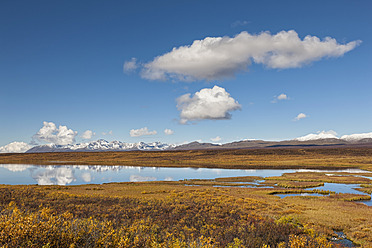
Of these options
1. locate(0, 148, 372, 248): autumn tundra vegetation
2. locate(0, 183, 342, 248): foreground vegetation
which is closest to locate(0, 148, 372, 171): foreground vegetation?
locate(0, 148, 372, 248): autumn tundra vegetation

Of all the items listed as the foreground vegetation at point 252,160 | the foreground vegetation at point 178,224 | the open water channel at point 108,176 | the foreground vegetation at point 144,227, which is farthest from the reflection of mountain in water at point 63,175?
the foreground vegetation at point 178,224

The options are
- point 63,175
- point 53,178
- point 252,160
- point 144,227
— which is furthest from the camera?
point 252,160

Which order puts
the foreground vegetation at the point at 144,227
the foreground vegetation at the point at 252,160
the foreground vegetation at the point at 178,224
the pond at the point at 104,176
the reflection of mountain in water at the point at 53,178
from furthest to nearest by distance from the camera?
the foreground vegetation at the point at 252,160, the pond at the point at 104,176, the reflection of mountain in water at the point at 53,178, the foreground vegetation at the point at 178,224, the foreground vegetation at the point at 144,227

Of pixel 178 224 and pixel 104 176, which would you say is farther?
pixel 104 176

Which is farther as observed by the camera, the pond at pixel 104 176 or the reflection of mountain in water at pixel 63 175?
the pond at pixel 104 176

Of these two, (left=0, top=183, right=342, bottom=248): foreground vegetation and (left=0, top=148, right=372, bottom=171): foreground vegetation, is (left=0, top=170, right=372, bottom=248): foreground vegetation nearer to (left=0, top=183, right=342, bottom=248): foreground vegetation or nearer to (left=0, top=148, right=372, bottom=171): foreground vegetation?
(left=0, top=183, right=342, bottom=248): foreground vegetation

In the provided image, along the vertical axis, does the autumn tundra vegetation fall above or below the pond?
above

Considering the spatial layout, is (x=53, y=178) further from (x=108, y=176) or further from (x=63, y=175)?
(x=108, y=176)

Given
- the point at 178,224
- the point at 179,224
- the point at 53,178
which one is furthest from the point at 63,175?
the point at 178,224

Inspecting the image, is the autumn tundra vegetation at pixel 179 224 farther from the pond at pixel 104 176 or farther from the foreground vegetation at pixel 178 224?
the pond at pixel 104 176

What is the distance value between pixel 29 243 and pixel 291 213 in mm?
22661

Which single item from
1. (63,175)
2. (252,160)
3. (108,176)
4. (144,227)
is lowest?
(252,160)

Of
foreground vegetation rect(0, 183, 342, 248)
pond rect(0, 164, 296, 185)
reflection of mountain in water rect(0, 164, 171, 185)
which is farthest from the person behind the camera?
pond rect(0, 164, 296, 185)

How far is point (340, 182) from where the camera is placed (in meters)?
51.2
